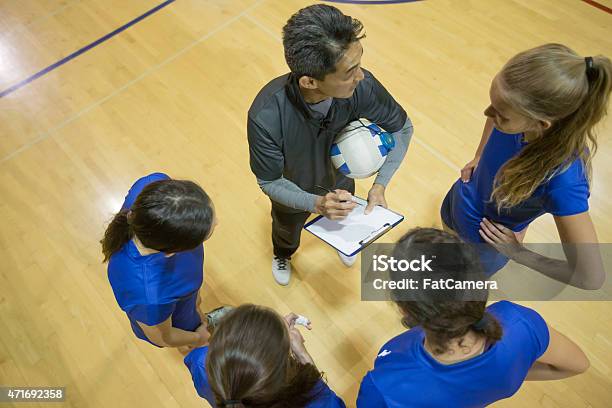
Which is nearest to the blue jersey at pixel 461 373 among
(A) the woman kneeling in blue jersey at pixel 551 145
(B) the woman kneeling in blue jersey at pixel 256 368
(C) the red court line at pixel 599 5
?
(B) the woman kneeling in blue jersey at pixel 256 368

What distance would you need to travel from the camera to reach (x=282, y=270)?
2.88 m

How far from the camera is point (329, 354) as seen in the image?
264 centimetres

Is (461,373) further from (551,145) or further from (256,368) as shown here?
(551,145)

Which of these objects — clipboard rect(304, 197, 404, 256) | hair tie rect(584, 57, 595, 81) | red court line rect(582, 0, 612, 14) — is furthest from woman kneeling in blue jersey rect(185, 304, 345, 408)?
red court line rect(582, 0, 612, 14)

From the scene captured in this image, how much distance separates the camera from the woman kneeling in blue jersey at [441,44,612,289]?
140 cm

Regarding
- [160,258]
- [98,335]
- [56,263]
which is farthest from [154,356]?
[160,258]

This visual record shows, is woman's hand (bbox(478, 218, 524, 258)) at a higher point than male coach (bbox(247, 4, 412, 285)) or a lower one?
lower

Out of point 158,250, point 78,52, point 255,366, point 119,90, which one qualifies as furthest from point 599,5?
point 78,52

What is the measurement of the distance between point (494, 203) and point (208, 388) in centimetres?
129

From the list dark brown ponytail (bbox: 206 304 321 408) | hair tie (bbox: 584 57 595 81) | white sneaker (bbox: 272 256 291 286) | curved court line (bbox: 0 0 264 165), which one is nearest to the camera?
dark brown ponytail (bbox: 206 304 321 408)

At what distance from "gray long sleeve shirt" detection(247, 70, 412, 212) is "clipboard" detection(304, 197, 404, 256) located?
0.16m

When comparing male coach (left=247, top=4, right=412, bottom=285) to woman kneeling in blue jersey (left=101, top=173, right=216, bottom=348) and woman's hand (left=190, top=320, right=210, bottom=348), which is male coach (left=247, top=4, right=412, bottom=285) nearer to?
woman kneeling in blue jersey (left=101, top=173, right=216, bottom=348)

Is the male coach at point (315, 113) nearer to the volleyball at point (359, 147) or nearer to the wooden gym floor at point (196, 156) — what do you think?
the volleyball at point (359, 147)

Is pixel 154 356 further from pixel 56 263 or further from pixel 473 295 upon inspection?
pixel 473 295
